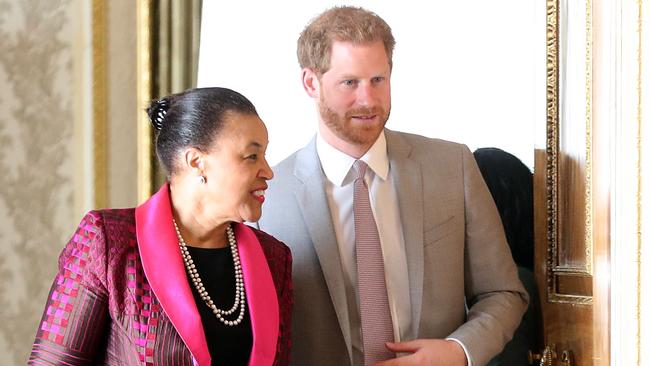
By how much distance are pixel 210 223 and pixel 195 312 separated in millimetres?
243

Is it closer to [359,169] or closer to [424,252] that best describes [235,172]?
[359,169]

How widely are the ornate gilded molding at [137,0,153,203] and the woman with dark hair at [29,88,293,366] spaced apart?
115 centimetres

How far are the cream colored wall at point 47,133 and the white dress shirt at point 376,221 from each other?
3.27 feet

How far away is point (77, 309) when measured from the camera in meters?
2.18

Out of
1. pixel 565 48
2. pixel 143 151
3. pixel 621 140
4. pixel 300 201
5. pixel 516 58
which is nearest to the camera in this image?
pixel 621 140

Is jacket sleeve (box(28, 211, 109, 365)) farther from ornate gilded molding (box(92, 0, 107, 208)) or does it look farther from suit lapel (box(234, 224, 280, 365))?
ornate gilded molding (box(92, 0, 107, 208))

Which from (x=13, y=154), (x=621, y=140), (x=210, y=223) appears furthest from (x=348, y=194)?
(x=13, y=154)

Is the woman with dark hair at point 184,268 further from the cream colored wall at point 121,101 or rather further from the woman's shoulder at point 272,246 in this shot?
the cream colored wall at point 121,101

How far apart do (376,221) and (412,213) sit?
10 centimetres

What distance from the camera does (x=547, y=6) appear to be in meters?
3.18

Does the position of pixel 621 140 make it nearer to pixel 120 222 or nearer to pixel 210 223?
pixel 210 223

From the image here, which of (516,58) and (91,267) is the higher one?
(516,58)

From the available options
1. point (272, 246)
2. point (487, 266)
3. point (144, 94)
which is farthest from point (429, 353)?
point (144, 94)

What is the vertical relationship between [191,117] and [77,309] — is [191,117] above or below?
above
